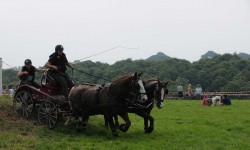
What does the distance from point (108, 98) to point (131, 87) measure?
31.4 inches

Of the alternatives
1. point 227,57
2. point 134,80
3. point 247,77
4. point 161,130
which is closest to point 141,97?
point 134,80

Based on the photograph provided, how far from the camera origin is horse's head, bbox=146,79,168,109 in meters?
14.1

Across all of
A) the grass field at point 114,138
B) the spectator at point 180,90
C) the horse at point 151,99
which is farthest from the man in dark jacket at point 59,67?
the spectator at point 180,90

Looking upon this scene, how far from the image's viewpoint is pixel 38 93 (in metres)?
14.9

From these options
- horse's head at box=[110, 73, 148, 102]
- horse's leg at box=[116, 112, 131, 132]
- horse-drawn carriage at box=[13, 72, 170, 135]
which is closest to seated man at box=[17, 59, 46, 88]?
horse-drawn carriage at box=[13, 72, 170, 135]

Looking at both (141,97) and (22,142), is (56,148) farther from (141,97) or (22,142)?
(141,97)

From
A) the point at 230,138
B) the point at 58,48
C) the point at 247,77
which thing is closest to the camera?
the point at 230,138

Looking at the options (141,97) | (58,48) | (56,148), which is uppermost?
(58,48)

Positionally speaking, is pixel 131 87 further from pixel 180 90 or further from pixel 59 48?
pixel 180 90

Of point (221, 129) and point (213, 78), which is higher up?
point (213, 78)

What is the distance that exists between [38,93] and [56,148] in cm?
355

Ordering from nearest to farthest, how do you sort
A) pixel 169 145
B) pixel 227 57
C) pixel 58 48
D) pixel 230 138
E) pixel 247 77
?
1. pixel 169 145
2. pixel 230 138
3. pixel 58 48
4. pixel 247 77
5. pixel 227 57

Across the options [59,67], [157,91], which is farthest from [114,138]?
[59,67]

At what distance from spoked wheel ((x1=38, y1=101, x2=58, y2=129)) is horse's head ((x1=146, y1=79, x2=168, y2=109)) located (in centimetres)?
317
